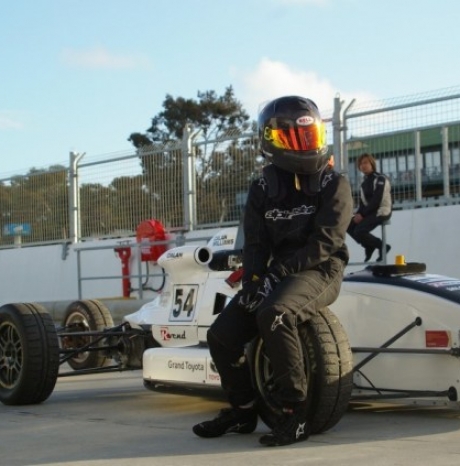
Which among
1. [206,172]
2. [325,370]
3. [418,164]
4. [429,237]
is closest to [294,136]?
[325,370]

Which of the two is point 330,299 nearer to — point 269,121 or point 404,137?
point 269,121

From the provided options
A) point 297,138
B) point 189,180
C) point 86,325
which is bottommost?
point 86,325

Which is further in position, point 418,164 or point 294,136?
point 418,164

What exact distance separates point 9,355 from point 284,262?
2998mm

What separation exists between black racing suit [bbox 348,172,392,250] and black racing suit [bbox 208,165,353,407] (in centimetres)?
629

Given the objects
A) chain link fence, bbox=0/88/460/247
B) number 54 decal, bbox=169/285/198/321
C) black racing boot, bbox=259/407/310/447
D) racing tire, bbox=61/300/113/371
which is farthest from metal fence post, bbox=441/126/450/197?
black racing boot, bbox=259/407/310/447

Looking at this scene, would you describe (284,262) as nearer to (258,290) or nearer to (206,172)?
(258,290)

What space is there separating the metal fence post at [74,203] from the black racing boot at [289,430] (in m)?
13.6

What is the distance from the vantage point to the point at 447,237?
12773mm

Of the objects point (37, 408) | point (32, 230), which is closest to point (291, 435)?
point (37, 408)

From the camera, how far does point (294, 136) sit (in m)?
5.67

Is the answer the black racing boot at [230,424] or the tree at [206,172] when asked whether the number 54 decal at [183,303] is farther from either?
the tree at [206,172]

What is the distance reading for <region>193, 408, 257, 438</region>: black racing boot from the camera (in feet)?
18.1

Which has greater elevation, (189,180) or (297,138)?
(189,180)
